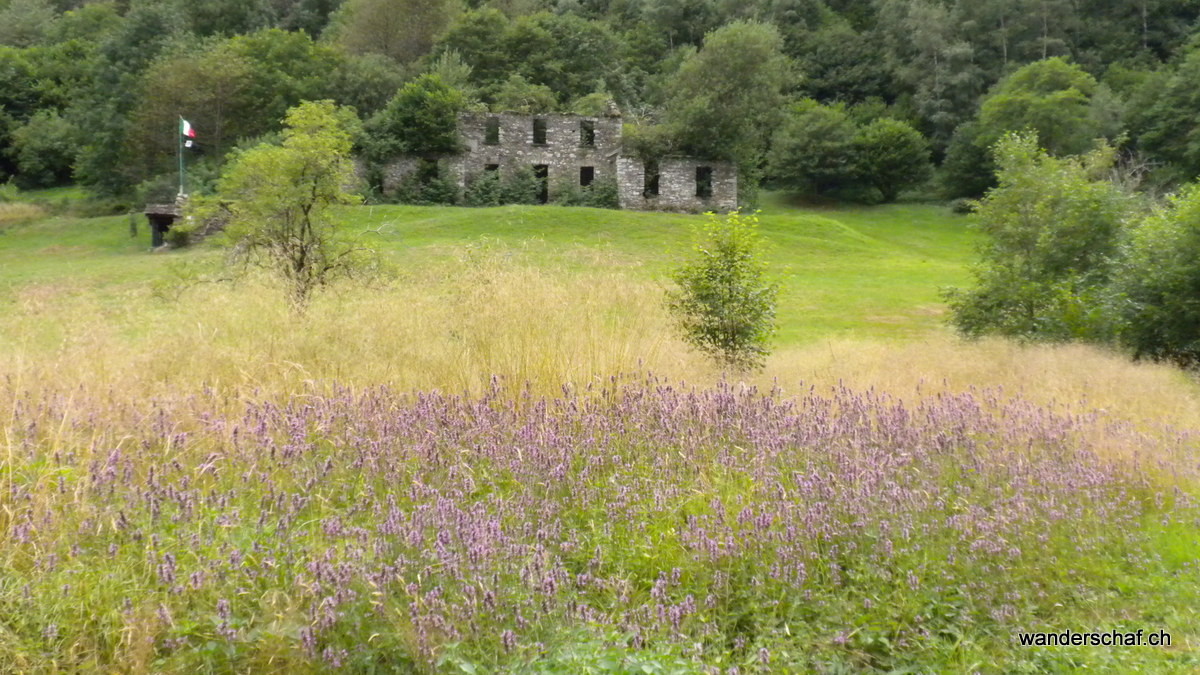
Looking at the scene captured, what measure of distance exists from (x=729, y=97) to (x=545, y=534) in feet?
130

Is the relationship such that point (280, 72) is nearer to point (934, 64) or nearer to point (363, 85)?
point (363, 85)

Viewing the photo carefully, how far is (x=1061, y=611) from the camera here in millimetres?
3826

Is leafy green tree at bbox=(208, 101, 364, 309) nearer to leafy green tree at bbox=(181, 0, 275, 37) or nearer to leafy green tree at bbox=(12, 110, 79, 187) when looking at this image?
leafy green tree at bbox=(12, 110, 79, 187)

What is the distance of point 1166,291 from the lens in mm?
12719

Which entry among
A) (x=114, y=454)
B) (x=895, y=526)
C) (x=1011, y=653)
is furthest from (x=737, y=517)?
(x=114, y=454)

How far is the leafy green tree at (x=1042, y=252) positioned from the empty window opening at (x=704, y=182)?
74.6ft

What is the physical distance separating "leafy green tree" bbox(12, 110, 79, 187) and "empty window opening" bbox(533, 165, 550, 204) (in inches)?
1076

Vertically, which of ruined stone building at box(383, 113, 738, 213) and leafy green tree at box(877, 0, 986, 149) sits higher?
leafy green tree at box(877, 0, 986, 149)

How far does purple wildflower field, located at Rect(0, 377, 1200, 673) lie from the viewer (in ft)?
9.68

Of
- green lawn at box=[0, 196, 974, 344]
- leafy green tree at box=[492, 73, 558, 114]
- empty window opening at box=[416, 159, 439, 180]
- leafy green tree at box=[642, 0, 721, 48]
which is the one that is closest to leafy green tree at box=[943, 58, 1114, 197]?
green lawn at box=[0, 196, 974, 344]

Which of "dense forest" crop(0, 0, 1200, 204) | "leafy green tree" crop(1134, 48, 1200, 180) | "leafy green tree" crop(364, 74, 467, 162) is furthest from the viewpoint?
"leafy green tree" crop(1134, 48, 1200, 180)

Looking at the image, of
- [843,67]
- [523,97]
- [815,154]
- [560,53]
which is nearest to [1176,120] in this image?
[815,154]

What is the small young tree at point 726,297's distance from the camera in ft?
36.9

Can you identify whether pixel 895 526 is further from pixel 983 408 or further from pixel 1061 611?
pixel 983 408
